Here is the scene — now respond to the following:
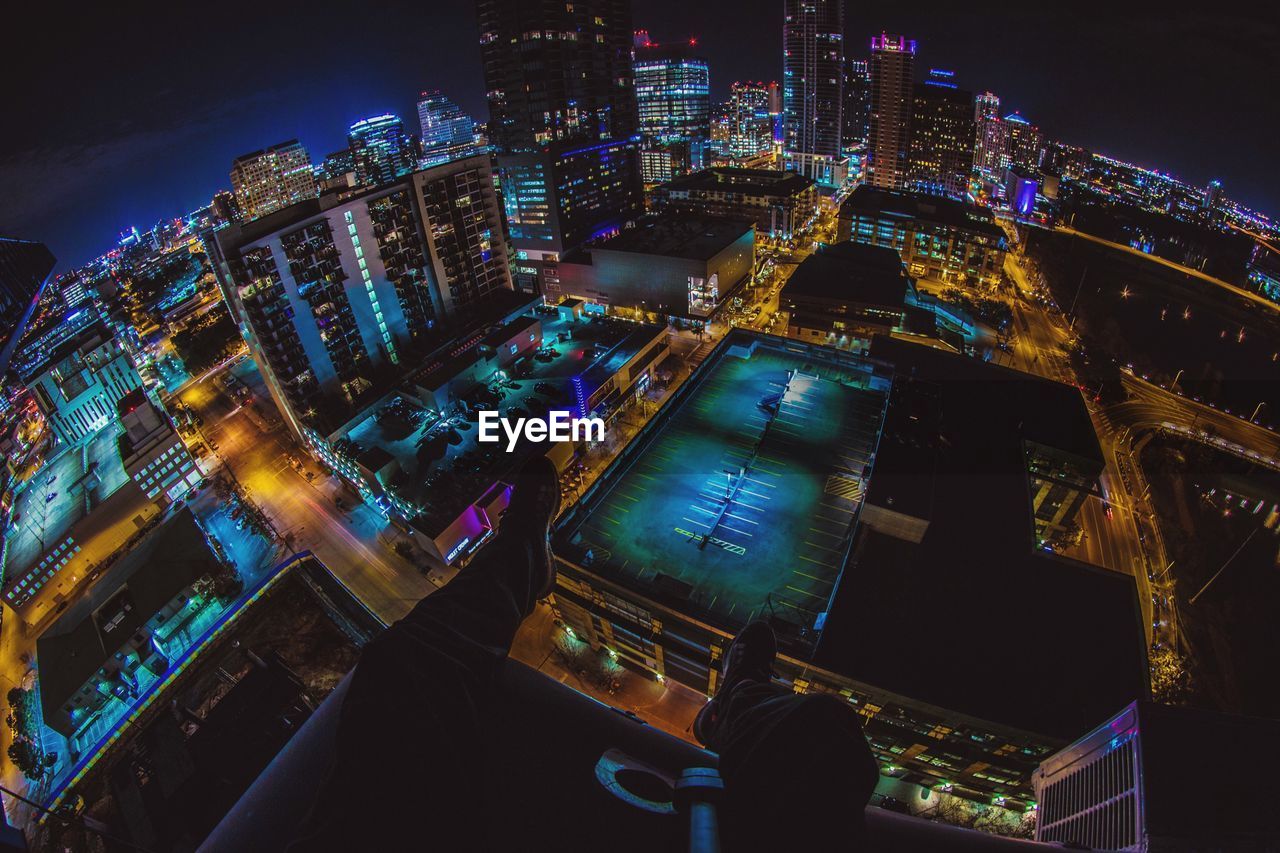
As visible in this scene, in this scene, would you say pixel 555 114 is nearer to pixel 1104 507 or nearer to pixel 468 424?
pixel 468 424

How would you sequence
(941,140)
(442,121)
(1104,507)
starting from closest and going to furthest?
(1104,507), (941,140), (442,121)

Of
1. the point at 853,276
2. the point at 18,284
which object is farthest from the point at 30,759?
the point at 853,276

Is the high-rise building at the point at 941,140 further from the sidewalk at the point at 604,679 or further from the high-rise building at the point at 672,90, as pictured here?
the sidewalk at the point at 604,679

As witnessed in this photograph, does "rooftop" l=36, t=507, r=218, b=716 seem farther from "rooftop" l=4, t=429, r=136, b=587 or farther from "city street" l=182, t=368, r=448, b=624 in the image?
"rooftop" l=4, t=429, r=136, b=587

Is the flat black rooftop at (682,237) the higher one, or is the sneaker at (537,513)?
the sneaker at (537,513)

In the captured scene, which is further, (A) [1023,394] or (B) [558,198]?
(B) [558,198]

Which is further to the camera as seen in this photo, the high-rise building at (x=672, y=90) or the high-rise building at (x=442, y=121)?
the high-rise building at (x=442, y=121)

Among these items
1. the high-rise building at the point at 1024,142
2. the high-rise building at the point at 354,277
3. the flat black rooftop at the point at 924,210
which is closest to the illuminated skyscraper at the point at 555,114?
the high-rise building at the point at 354,277

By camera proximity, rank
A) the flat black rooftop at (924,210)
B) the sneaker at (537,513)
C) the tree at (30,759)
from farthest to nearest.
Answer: the flat black rooftop at (924,210)
the tree at (30,759)
the sneaker at (537,513)

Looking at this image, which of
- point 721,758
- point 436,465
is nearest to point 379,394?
point 436,465
